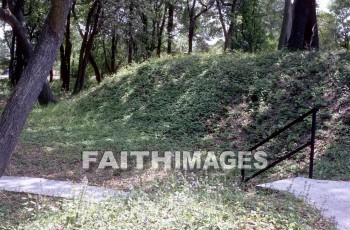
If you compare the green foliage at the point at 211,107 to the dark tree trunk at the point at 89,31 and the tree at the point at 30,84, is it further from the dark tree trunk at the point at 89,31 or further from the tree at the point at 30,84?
the dark tree trunk at the point at 89,31

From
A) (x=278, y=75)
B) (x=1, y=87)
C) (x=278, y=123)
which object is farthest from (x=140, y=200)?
(x=1, y=87)

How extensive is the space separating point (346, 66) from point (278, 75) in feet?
5.96

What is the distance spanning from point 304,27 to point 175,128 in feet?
17.8

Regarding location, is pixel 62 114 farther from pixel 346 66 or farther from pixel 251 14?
pixel 251 14

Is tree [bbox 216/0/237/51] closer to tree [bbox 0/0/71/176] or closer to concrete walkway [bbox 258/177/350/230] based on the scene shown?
tree [bbox 0/0/71/176]

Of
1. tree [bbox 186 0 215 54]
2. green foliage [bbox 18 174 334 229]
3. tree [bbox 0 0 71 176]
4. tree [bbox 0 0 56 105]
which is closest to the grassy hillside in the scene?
green foliage [bbox 18 174 334 229]

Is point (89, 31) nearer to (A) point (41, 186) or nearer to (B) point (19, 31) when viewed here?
(B) point (19, 31)

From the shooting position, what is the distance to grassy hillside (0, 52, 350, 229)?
375 centimetres

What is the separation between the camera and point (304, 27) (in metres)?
12.4

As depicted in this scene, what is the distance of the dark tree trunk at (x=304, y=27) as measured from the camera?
12.4 meters

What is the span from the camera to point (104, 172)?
25.6 ft

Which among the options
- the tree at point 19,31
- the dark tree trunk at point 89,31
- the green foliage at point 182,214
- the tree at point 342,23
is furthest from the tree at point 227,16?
the green foliage at point 182,214

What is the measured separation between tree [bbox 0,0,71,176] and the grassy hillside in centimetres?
191

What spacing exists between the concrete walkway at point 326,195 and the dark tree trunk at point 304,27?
768cm
